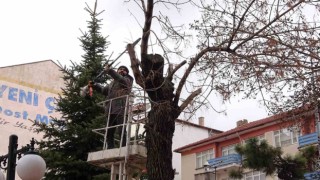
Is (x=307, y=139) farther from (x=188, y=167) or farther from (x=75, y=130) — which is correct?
(x=75, y=130)

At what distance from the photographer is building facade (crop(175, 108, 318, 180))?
35.8 metres

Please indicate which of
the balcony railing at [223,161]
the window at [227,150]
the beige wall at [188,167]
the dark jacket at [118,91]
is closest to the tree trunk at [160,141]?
the dark jacket at [118,91]

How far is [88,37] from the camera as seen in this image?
20016mm

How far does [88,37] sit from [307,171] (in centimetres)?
906

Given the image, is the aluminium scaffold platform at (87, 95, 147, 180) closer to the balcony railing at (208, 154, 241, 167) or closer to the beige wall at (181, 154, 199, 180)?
the balcony railing at (208, 154, 241, 167)

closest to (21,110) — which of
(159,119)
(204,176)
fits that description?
(204,176)

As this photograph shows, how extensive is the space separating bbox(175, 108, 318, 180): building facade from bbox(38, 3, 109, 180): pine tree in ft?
51.9

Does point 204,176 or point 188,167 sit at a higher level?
point 188,167

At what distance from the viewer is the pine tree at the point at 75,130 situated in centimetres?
1664

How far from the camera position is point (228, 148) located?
1601 inches

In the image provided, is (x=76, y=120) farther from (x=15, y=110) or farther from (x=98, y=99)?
(x=15, y=110)

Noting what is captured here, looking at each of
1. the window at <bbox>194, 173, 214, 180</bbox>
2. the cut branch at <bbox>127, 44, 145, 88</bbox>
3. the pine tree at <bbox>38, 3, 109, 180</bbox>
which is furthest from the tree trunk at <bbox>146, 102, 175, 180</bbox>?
the window at <bbox>194, 173, 214, 180</bbox>

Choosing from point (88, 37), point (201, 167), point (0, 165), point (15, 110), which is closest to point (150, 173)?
point (0, 165)

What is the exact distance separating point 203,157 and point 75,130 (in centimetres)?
2698
